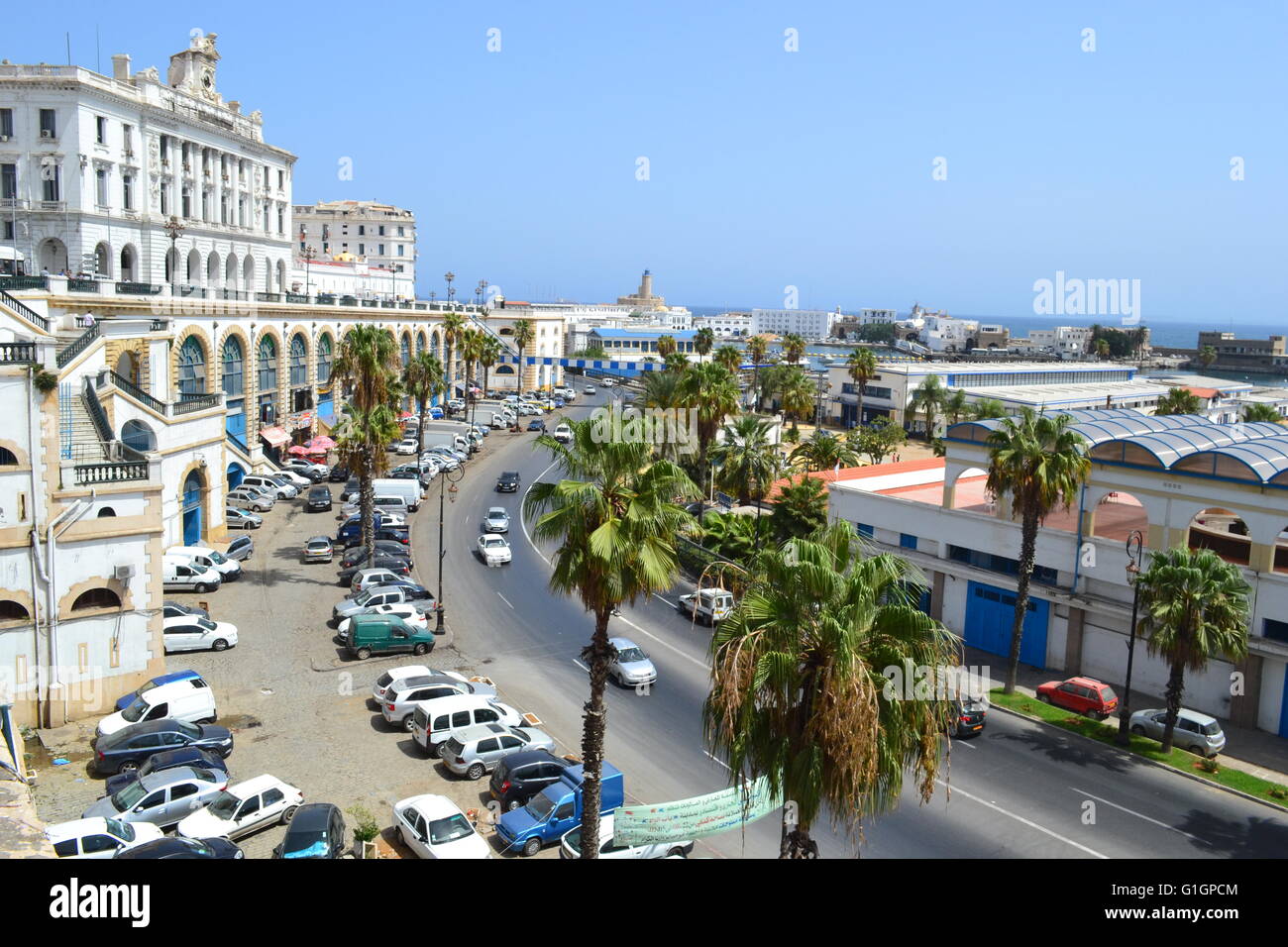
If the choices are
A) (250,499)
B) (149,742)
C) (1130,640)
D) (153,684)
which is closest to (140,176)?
(250,499)

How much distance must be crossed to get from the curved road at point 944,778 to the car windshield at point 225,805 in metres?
8.92

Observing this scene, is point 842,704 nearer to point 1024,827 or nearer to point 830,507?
point 1024,827

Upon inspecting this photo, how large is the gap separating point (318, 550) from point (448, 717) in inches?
806

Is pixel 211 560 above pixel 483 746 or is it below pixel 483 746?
above

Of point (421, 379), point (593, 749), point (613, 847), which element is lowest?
point (613, 847)

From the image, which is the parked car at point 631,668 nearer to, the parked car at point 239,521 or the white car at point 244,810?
the white car at point 244,810

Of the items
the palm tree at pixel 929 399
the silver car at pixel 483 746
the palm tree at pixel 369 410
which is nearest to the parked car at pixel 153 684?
the silver car at pixel 483 746

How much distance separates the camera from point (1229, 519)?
40.7 m

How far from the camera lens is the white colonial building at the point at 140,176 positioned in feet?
199

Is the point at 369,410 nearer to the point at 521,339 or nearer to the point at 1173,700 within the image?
the point at 1173,700

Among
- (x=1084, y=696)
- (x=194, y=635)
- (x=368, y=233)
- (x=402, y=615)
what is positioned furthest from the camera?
(x=368, y=233)

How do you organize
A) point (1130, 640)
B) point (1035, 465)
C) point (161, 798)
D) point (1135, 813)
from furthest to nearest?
point (1035, 465) < point (1130, 640) < point (1135, 813) < point (161, 798)

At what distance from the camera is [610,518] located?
16719 millimetres

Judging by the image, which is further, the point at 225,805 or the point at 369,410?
the point at 369,410
